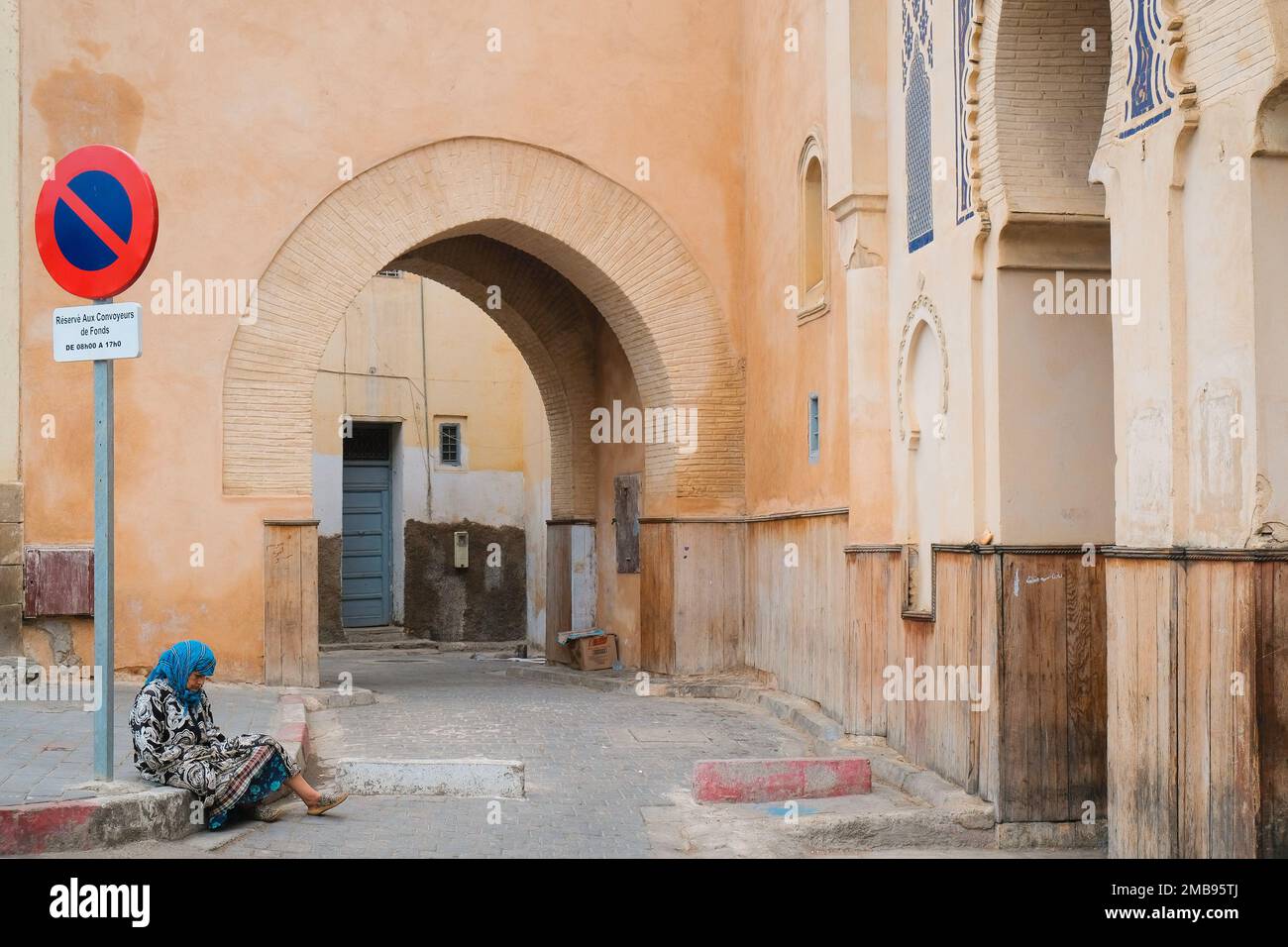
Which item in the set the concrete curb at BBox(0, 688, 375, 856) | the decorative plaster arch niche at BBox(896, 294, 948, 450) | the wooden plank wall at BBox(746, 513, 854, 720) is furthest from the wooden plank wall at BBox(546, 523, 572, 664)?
the concrete curb at BBox(0, 688, 375, 856)

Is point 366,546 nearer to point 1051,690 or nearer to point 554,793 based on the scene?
point 554,793

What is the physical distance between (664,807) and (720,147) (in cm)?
754

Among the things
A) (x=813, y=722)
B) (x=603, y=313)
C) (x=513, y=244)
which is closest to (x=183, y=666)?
(x=813, y=722)

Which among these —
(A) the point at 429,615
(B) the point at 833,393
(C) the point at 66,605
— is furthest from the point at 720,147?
(A) the point at 429,615

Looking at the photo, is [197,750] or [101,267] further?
[197,750]

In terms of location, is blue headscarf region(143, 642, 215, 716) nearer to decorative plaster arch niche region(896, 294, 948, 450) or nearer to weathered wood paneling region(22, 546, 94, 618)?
decorative plaster arch niche region(896, 294, 948, 450)

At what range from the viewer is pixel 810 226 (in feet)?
37.2

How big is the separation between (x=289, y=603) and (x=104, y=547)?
5.74 m

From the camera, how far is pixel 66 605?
11102 millimetres

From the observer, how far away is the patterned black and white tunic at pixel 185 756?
6.16 meters

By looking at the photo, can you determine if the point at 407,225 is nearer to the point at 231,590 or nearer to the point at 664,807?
the point at 231,590

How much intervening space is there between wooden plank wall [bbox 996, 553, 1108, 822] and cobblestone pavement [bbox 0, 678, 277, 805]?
12.9ft

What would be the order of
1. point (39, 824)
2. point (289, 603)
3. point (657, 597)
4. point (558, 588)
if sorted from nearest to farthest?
1. point (39, 824)
2. point (289, 603)
3. point (657, 597)
4. point (558, 588)

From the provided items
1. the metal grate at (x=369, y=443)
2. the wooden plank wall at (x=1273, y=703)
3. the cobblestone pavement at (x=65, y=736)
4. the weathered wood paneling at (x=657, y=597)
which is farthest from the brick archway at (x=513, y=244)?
the metal grate at (x=369, y=443)
